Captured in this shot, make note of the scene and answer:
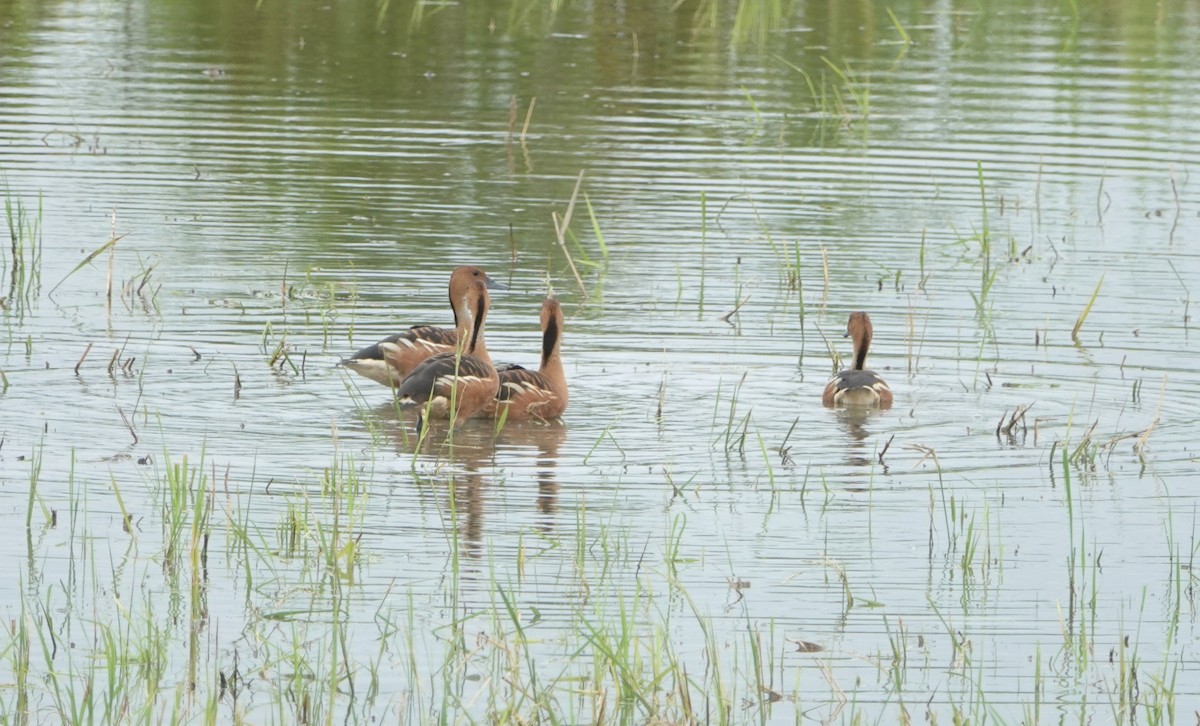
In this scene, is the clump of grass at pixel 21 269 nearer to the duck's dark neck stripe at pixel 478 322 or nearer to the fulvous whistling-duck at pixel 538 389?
the duck's dark neck stripe at pixel 478 322

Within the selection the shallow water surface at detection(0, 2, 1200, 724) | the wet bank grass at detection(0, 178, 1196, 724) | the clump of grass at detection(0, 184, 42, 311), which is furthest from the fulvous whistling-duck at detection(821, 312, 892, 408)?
the clump of grass at detection(0, 184, 42, 311)

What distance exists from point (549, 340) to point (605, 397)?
480 mm

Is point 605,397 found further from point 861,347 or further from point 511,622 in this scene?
point 511,622

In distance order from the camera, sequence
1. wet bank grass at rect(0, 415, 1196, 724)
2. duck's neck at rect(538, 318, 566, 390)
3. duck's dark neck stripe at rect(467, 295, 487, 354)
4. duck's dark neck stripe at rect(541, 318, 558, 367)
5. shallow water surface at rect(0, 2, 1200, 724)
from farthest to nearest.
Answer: duck's dark neck stripe at rect(467, 295, 487, 354)
duck's dark neck stripe at rect(541, 318, 558, 367)
duck's neck at rect(538, 318, 566, 390)
shallow water surface at rect(0, 2, 1200, 724)
wet bank grass at rect(0, 415, 1196, 724)

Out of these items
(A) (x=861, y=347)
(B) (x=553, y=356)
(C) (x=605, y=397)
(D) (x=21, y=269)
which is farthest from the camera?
(D) (x=21, y=269)

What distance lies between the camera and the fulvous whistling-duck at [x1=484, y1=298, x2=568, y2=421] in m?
10.4

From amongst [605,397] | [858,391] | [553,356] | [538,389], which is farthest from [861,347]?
[538,389]

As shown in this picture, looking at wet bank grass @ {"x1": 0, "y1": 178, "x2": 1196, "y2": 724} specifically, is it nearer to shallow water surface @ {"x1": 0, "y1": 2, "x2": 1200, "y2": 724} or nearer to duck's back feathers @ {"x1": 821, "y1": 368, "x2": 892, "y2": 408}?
shallow water surface @ {"x1": 0, "y1": 2, "x2": 1200, "y2": 724}

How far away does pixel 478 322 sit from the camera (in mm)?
11242

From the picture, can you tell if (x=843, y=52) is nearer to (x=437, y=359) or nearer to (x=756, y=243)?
(x=756, y=243)

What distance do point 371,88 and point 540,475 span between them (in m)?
14.1

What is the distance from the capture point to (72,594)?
6898mm

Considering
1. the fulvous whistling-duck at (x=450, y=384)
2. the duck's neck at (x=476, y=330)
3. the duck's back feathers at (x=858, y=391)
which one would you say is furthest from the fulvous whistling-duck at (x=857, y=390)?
the duck's neck at (x=476, y=330)

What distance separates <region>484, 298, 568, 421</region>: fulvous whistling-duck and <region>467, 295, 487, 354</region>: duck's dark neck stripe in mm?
558
